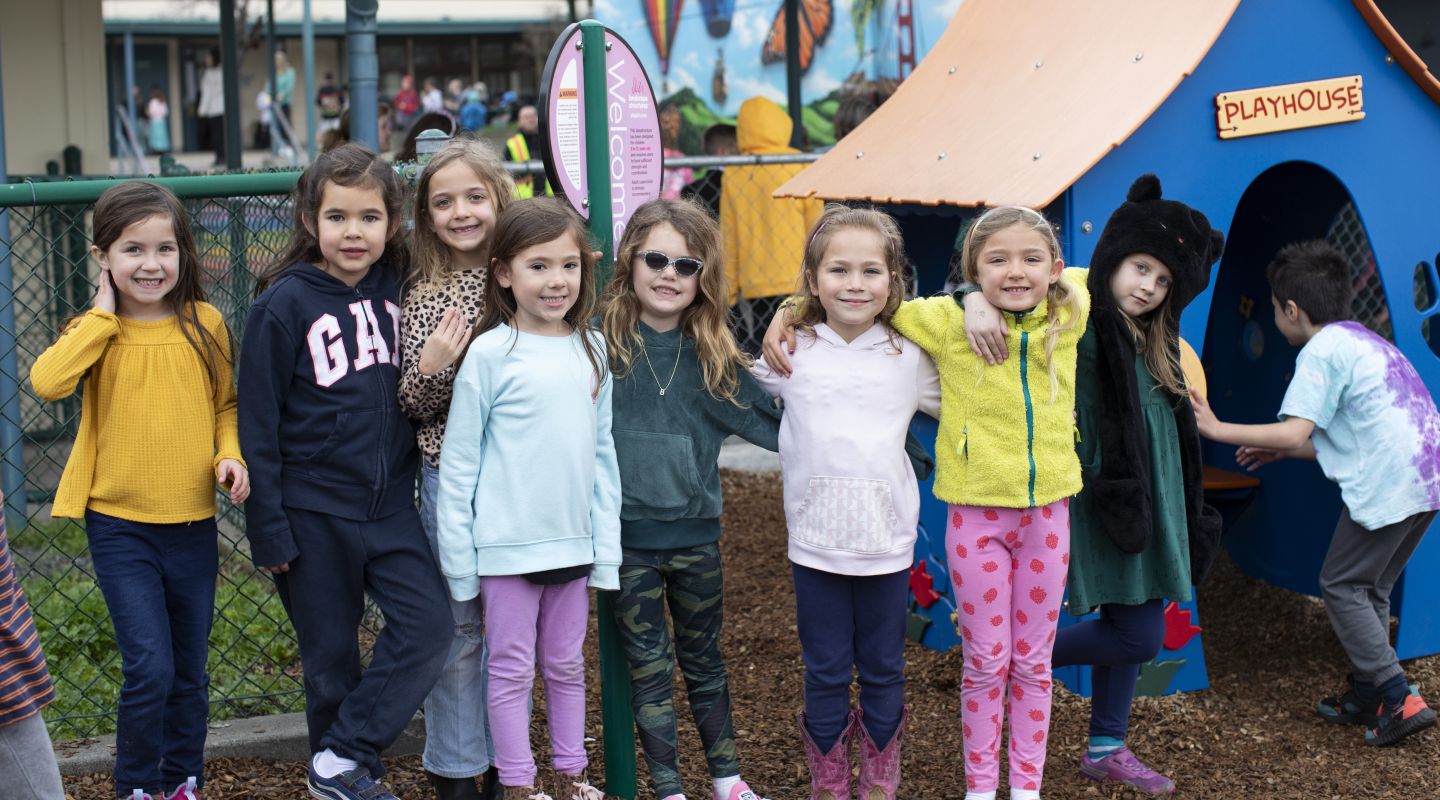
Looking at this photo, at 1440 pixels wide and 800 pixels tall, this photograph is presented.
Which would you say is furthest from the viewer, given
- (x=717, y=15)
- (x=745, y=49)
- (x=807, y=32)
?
(x=717, y=15)

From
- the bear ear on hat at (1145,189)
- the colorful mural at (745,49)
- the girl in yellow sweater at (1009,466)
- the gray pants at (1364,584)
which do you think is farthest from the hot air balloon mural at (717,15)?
the girl in yellow sweater at (1009,466)

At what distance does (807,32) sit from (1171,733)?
1926 centimetres

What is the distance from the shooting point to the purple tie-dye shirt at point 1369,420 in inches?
161

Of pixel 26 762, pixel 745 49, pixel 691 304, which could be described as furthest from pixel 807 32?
pixel 26 762

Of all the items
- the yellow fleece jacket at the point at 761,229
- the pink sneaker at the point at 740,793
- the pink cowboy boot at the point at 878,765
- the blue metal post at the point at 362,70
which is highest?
the blue metal post at the point at 362,70

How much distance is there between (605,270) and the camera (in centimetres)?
333

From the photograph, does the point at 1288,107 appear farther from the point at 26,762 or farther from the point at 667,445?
the point at 26,762

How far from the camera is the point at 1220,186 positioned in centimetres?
409

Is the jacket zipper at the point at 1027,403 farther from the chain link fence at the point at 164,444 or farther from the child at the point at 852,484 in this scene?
the chain link fence at the point at 164,444

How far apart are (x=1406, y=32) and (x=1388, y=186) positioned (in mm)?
3889

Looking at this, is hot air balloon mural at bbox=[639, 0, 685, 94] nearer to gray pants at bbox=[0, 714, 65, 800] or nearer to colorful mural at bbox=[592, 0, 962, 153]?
colorful mural at bbox=[592, 0, 962, 153]

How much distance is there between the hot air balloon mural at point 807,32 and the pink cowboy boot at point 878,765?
1878 centimetres

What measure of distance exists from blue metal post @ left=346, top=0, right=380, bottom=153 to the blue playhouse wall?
1909mm

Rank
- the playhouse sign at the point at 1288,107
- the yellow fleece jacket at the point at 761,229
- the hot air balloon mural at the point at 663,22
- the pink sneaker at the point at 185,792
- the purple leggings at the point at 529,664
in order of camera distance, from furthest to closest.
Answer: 1. the hot air balloon mural at the point at 663,22
2. the yellow fleece jacket at the point at 761,229
3. the playhouse sign at the point at 1288,107
4. the pink sneaker at the point at 185,792
5. the purple leggings at the point at 529,664
